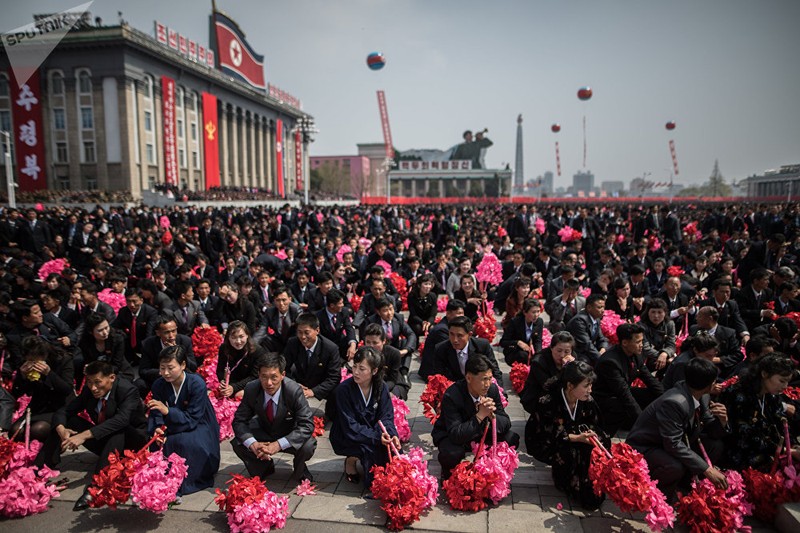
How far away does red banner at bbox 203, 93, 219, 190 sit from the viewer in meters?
43.1

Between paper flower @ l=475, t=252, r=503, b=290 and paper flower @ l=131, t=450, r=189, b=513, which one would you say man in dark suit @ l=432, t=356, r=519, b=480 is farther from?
paper flower @ l=475, t=252, r=503, b=290

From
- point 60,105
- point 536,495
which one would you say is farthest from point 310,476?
point 60,105

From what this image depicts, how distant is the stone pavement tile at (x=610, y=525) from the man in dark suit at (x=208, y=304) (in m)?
5.55

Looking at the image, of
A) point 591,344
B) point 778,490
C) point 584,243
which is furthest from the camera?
point 584,243

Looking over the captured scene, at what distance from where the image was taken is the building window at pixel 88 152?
34531 mm

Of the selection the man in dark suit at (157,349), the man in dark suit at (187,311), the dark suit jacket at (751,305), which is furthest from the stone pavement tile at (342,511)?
the dark suit jacket at (751,305)

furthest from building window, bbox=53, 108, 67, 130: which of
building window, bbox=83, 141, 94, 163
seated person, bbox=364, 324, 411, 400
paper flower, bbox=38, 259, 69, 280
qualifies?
seated person, bbox=364, 324, 411, 400

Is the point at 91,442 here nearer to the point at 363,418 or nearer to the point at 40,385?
the point at 40,385

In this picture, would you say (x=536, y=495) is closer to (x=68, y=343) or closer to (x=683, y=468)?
(x=683, y=468)

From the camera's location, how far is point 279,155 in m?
56.3

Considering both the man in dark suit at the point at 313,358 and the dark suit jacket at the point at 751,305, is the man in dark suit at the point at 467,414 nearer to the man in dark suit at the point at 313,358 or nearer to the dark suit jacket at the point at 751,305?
the man in dark suit at the point at 313,358

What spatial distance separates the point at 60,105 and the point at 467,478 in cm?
4023

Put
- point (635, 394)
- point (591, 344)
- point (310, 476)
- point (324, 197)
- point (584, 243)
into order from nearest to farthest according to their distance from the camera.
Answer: point (310, 476), point (635, 394), point (591, 344), point (584, 243), point (324, 197)

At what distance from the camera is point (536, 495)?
407cm
